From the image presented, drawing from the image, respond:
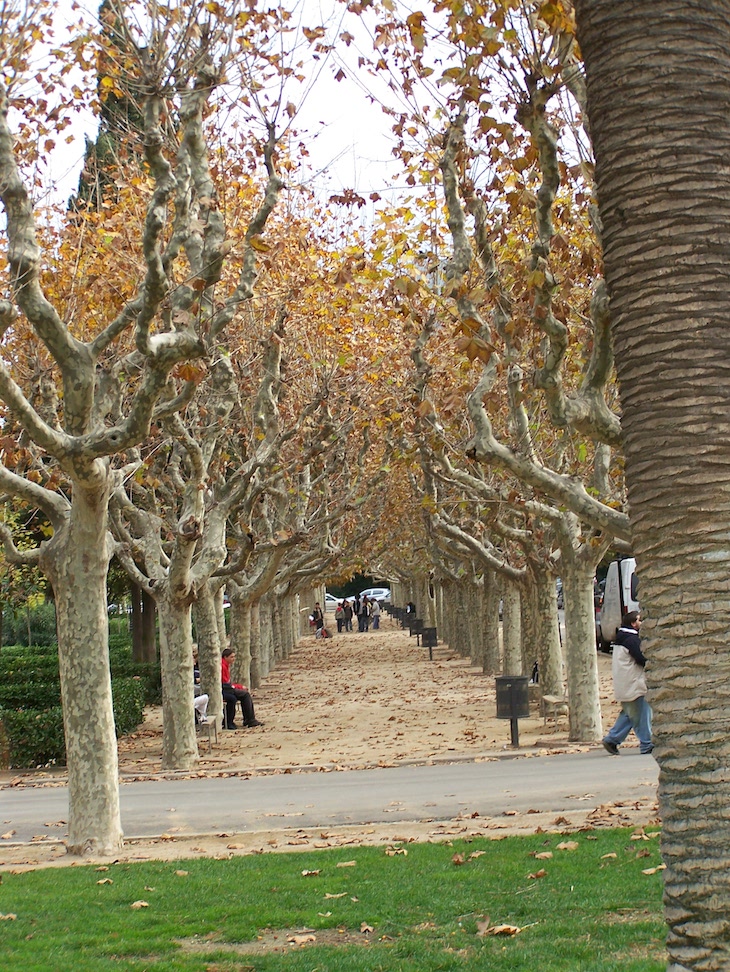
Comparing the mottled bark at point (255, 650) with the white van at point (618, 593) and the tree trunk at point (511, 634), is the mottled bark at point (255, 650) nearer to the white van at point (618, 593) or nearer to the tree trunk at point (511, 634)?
the tree trunk at point (511, 634)

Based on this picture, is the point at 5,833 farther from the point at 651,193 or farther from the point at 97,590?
the point at 651,193

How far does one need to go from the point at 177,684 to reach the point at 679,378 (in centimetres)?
1310

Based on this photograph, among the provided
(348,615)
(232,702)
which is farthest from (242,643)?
(348,615)

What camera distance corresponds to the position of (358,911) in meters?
6.99

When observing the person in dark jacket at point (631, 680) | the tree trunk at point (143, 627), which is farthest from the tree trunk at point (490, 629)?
the person in dark jacket at point (631, 680)

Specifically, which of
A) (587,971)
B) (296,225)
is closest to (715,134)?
(587,971)

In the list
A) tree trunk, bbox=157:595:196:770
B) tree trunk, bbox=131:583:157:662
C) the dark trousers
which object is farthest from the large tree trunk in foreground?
tree trunk, bbox=131:583:157:662

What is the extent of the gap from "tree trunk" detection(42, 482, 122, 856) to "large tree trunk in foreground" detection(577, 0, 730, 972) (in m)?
6.26

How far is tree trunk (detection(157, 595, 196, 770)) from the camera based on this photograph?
15930 mm

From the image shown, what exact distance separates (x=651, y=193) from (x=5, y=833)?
10235 mm

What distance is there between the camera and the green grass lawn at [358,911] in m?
5.91

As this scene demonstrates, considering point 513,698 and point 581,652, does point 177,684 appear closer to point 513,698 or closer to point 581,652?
point 513,698

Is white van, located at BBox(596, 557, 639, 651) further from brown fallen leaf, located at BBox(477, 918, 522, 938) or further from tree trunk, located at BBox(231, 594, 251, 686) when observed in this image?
brown fallen leaf, located at BBox(477, 918, 522, 938)

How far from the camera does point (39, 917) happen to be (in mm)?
7262
